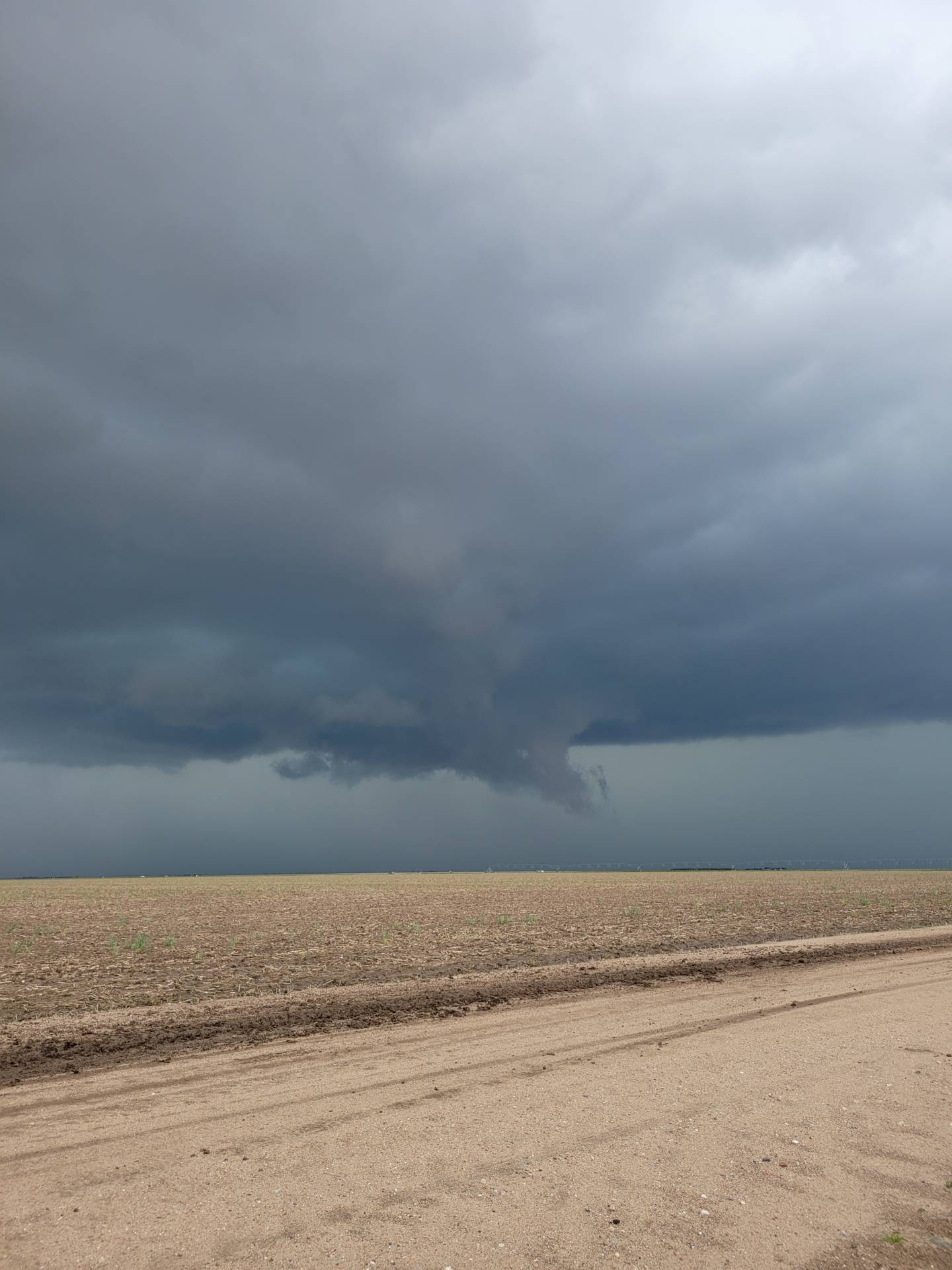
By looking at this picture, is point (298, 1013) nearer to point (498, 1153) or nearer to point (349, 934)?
point (498, 1153)

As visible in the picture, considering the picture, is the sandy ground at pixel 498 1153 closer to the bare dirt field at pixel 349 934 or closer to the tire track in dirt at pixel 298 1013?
the tire track in dirt at pixel 298 1013

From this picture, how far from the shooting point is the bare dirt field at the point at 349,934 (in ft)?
78.8

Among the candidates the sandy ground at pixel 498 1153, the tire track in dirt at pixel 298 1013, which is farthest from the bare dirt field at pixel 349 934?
the sandy ground at pixel 498 1153

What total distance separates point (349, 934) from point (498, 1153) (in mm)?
29923

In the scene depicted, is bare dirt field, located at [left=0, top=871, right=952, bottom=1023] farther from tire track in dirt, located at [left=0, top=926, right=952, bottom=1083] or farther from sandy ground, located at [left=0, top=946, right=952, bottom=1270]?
sandy ground, located at [left=0, top=946, right=952, bottom=1270]

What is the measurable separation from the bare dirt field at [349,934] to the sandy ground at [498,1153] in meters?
9.64

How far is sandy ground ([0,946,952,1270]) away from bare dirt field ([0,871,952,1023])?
9.64 metres

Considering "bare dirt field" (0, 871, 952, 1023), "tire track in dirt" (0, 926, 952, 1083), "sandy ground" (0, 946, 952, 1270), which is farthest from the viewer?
"bare dirt field" (0, 871, 952, 1023)

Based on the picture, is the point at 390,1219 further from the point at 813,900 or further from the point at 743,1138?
the point at 813,900

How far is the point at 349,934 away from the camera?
38344 mm

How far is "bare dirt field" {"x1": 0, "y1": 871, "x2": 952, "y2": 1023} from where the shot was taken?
24.0m

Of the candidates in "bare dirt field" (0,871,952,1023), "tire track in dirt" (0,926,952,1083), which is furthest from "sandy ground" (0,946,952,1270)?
"bare dirt field" (0,871,952,1023)

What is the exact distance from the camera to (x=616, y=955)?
93.9 feet

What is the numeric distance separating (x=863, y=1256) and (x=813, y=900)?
5696cm
